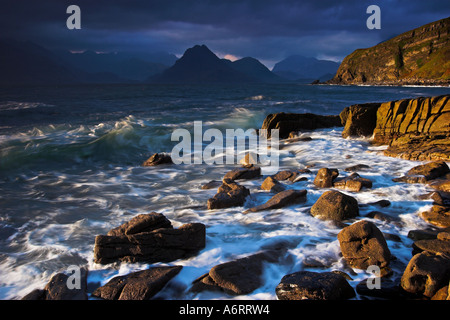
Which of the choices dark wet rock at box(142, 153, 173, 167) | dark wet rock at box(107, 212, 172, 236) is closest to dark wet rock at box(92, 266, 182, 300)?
dark wet rock at box(107, 212, 172, 236)

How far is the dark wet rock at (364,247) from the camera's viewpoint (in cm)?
409

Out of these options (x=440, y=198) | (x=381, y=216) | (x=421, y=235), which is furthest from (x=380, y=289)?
(x=440, y=198)

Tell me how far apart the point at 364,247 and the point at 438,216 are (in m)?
2.25

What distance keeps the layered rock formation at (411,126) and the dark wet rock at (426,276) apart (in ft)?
21.9

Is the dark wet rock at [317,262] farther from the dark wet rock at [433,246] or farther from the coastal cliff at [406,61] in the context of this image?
the coastal cliff at [406,61]

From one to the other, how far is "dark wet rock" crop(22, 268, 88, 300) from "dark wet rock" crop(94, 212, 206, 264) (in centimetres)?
60

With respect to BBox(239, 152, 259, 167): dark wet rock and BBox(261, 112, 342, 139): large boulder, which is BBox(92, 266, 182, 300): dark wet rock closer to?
BBox(239, 152, 259, 167): dark wet rock

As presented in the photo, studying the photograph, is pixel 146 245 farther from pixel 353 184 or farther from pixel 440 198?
pixel 440 198

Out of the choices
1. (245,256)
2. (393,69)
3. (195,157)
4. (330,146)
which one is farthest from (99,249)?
(393,69)

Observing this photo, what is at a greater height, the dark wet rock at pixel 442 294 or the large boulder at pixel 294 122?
the large boulder at pixel 294 122

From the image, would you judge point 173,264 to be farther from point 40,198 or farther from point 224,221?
point 40,198

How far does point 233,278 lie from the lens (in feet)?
12.9

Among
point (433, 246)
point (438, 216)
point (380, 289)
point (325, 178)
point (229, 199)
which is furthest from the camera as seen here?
point (325, 178)

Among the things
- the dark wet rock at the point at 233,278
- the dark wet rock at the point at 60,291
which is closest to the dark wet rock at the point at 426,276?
the dark wet rock at the point at 233,278
